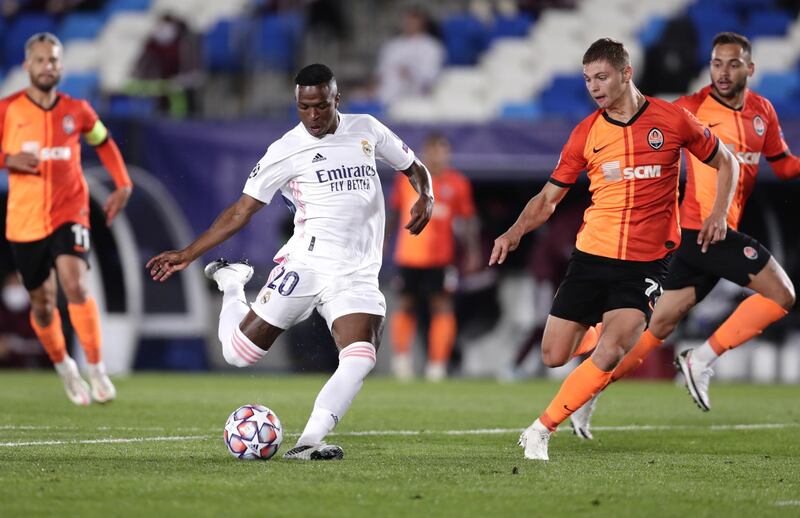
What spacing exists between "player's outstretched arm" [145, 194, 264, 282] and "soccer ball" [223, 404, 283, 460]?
814 mm

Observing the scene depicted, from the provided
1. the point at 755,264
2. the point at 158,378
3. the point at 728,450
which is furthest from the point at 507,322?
the point at 728,450

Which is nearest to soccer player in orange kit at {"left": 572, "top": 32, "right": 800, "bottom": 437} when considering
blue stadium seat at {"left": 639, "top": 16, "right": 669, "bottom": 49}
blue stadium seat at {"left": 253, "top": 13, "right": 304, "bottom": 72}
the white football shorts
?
the white football shorts

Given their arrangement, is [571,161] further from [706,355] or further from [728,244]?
[706,355]

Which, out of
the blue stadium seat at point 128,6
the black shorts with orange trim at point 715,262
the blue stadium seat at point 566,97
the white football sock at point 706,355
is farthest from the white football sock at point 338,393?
the blue stadium seat at point 128,6

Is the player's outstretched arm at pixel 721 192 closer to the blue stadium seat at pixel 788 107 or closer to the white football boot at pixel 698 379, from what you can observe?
the white football boot at pixel 698 379

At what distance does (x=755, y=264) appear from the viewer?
868cm

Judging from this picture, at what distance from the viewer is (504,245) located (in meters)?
6.86

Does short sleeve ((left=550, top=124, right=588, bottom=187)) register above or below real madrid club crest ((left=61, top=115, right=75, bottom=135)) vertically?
below

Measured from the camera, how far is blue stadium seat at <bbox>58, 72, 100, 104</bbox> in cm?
1844

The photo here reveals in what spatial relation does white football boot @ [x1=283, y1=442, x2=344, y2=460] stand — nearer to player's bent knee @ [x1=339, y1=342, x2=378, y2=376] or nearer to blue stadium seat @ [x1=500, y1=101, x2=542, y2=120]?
player's bent knee @ [x1=339, y1=342, x2=378, y2=376]

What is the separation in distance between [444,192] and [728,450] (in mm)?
7847

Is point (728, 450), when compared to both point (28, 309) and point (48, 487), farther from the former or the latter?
point (28, 309)

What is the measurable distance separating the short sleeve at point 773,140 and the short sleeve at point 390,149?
8.94 ft

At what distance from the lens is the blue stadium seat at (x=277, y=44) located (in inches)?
728
